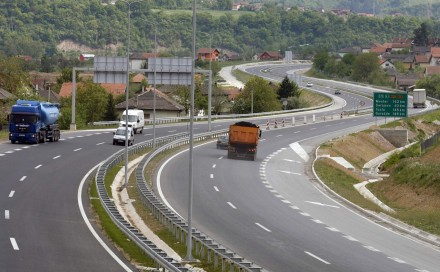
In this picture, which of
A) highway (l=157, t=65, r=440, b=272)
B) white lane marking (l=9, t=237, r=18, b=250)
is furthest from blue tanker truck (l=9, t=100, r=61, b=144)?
white lane marking (l=9, t=237, r=18, b=250)

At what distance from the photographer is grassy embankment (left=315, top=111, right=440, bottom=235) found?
5423cm

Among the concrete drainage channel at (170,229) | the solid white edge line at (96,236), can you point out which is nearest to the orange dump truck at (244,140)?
the concrete drainage channel at (170,229)

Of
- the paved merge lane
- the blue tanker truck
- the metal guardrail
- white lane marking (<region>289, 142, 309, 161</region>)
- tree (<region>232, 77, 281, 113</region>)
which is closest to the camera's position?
the metal guardrail

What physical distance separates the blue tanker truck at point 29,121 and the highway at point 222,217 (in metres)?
0.93

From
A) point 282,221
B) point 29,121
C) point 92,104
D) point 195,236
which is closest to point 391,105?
point 92,104

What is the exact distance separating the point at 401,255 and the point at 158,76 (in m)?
53.3

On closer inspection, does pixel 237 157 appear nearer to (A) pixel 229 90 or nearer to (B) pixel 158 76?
(B) pixel 158 76

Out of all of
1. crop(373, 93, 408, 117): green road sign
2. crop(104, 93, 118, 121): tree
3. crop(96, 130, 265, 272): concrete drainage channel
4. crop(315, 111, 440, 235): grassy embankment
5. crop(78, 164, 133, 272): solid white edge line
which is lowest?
crop(315, 111, 440, 235): grassy embankment

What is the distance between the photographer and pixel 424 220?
49281 millimetres

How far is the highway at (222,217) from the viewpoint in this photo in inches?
1404

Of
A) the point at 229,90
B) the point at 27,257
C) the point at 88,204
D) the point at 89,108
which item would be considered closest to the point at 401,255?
the point at 27,257

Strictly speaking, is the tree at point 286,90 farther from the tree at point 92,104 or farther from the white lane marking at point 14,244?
the white lane marking at point 14,244

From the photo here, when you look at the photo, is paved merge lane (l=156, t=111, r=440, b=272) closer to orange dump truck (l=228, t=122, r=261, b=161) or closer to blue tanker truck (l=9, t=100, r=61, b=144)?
orange dump truck (l=228, t=122, r=261, b=161)

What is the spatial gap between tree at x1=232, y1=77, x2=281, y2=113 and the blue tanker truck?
6325 centimetres
